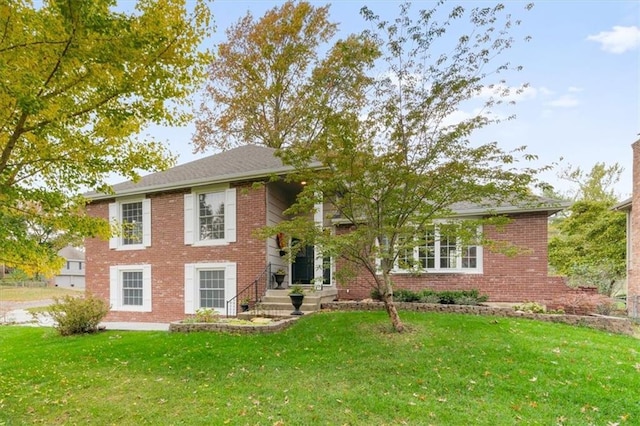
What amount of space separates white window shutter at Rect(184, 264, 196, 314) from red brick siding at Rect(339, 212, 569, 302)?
5443 millimetres

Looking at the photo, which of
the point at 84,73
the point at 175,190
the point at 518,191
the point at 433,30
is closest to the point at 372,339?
the point at 518,191

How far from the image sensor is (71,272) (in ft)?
150

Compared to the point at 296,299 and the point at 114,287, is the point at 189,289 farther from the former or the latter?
the point at 296,299

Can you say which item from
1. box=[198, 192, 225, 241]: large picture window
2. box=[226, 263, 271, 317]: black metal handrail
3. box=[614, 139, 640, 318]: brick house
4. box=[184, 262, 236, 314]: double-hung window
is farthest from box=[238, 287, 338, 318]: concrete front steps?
box=[614, 139, 640, 318]: brick house

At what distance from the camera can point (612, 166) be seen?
1021 inches

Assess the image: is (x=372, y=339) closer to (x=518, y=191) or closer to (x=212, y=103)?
(x=518, y=191)

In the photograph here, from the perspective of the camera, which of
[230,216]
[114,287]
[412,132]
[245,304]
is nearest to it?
[412,132]

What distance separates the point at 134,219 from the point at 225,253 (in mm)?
4027

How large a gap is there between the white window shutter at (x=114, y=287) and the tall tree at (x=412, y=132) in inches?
334

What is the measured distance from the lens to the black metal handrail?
10414 millimetres

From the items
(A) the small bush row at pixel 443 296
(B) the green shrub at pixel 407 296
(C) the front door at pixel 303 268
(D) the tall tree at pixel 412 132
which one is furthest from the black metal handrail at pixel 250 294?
(B) the green shrub at pixel 407 296

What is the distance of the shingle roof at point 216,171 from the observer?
10703 mm

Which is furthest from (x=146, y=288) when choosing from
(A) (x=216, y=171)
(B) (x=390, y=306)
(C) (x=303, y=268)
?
(B) (x=390, y=306)

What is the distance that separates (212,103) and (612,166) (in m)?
28.0
